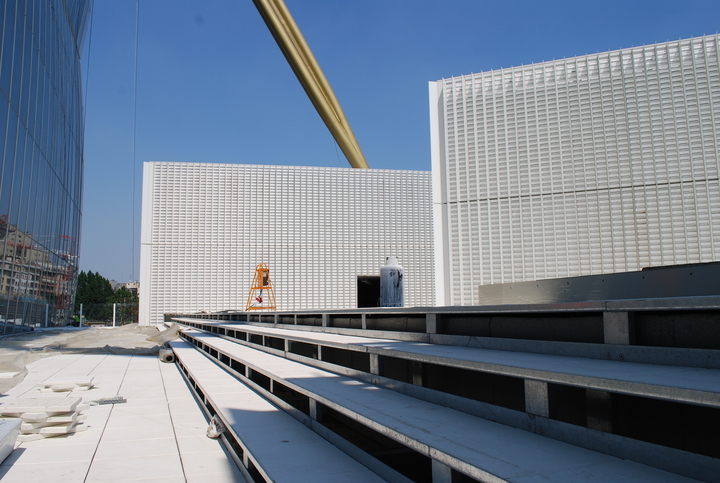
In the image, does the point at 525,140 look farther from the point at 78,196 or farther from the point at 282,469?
the point at 78,196

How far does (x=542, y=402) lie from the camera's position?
1408 millimetres

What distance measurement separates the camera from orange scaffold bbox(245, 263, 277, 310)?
16.4m

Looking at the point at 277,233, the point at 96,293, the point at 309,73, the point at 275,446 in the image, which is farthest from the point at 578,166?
the point at 96,293

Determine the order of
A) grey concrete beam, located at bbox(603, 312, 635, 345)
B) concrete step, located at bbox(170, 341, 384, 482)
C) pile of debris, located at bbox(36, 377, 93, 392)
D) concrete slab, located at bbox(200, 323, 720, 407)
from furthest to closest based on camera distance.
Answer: pile of debris, located at bbox(36, 377, 93, 392)
concrete step, located at bbox(170, 341, 384, 482)
grey concrete beam, located at bbox(603, 312, 635, 345)
concrete slab, located at bbox(200, 323, 720, 407)

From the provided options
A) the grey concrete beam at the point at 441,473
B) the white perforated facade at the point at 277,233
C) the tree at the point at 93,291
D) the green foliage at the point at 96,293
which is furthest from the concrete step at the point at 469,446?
the tree at the point at 93,291

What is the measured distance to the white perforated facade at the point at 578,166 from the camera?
7.40 metres

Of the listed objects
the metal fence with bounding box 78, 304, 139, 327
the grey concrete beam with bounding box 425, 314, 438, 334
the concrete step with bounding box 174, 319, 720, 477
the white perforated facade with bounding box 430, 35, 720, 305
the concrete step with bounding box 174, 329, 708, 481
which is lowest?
the metal fence with bounding box 78, 304, 139, 327

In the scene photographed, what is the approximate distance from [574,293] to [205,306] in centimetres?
1516

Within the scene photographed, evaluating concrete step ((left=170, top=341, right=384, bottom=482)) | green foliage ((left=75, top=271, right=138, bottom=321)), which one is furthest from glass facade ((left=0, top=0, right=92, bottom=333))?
green foliage ((left=75, top=271, right=138, bottom=321))

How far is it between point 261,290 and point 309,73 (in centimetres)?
1057

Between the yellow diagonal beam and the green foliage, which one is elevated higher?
the yellow diagonal beam

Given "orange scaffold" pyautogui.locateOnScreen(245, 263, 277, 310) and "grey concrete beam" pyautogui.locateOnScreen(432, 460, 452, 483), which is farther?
"orange scaffold" pyautogui.locateOnScreen(245, 263, 277, 310)

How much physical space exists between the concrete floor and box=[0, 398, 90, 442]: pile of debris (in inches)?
2.1

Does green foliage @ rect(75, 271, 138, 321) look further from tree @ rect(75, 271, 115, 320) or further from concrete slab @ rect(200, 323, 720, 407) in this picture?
concrete slab @ rect(200, 323, 720, 407)
